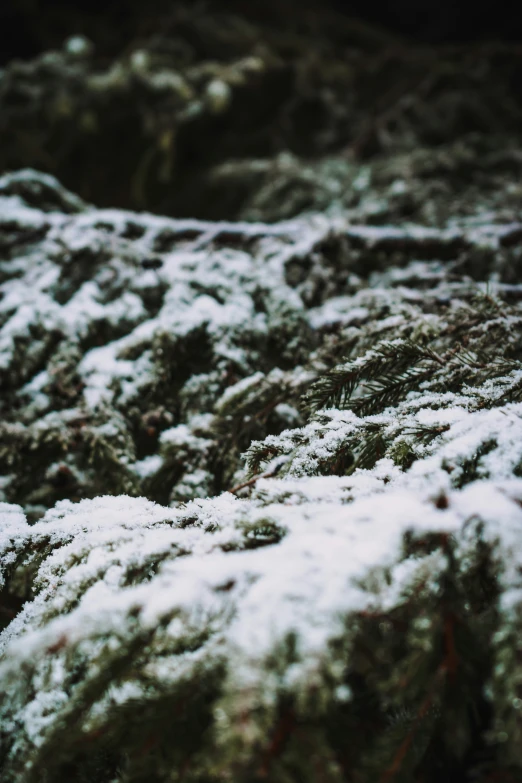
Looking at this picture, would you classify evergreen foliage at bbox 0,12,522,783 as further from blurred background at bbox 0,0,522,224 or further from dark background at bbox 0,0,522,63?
dark background at bbox 0,0,522,63

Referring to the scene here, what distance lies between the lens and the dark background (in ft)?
16.3

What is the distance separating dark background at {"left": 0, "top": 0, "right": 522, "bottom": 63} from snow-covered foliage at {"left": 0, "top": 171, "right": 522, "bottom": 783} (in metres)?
4.33

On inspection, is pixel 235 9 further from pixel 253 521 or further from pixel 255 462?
pixel 253 521

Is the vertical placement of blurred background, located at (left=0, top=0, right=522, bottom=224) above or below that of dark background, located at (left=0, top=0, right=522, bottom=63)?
below

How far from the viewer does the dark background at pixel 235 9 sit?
4969 mm

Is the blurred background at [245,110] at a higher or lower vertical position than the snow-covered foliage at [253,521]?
higher

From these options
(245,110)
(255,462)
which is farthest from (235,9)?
(255,462)

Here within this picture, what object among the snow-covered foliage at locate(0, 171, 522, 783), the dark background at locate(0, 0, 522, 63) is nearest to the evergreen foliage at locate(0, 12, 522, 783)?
the snow-covered foliage at locate(0, 171, 522, 783)

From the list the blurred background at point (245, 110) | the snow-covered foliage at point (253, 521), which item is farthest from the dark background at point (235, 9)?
the snow-covered foliage at point (253, 521)

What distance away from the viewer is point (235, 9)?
19.2ft

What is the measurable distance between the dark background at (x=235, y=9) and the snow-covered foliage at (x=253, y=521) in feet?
14.2

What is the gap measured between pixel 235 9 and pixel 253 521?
711cm

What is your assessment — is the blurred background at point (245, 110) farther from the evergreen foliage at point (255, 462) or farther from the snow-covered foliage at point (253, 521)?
the snow-covered foliage at point (253, 521)

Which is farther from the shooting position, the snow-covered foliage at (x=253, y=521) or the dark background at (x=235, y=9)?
the dark background at (x=235, y=9)
